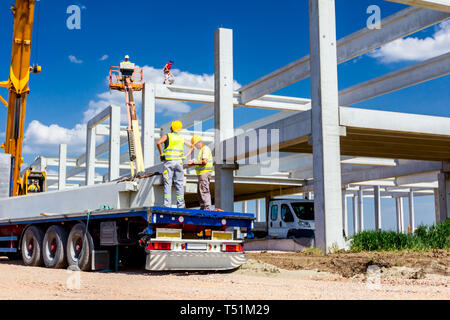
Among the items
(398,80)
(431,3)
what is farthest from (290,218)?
(431,3)

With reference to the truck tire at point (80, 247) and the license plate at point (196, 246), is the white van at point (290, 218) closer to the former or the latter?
the license plate at point (196, 246)

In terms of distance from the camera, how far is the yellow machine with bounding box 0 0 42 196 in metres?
19.3

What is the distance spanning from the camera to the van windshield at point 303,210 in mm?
21000

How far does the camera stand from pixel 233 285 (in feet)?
30.7

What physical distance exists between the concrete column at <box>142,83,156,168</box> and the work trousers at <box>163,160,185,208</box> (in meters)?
14.0

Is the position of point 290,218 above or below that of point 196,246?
above

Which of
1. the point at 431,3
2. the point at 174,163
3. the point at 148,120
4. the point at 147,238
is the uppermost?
the point at 431,3

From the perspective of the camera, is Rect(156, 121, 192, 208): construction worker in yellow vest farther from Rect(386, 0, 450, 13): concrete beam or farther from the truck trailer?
Rect(386, 0, 450, 13): concrete beam

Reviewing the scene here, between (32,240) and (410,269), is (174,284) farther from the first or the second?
(32,240)

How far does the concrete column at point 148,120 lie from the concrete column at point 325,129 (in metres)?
11.5

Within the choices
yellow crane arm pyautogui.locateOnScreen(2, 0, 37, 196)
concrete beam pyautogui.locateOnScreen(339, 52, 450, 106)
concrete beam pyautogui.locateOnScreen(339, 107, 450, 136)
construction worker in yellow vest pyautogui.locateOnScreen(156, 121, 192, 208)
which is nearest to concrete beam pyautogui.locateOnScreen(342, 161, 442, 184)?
concrete beam pyautogui.locateOnScreen(339, 52, 450, 106)

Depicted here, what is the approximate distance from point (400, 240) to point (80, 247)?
7991 millimetres

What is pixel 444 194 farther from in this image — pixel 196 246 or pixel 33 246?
pixel 33 246
